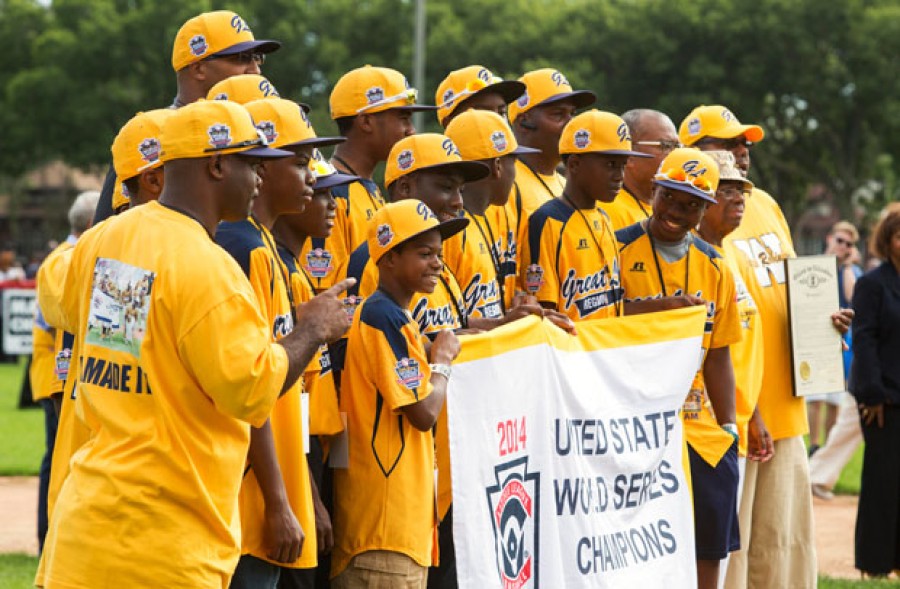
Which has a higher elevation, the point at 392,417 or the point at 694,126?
the point at 694,126

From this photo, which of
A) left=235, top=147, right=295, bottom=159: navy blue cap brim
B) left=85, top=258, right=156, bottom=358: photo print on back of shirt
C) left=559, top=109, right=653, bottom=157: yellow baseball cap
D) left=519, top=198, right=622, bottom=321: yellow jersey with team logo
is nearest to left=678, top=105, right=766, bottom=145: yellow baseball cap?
left=559, top=109, right=653, bottom=157: yellow baseball cap

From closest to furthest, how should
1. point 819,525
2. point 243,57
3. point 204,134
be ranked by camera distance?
point 204,134, point 243,57, point 819,525

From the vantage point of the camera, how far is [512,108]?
8.06 metres

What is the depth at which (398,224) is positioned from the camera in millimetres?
5770

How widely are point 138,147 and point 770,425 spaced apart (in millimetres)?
4111

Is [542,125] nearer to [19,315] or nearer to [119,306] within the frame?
[119,306]

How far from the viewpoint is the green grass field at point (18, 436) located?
1542 centimetres

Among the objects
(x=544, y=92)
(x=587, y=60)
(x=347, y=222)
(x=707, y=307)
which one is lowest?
(x=707, y=307)

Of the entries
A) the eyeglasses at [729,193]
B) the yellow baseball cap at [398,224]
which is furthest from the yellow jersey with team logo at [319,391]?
the eyeglasses at [729,193]

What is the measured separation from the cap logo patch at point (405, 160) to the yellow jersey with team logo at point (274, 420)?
131 cm

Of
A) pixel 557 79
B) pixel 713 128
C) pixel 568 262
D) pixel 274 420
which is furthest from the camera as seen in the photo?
pixel 713 128

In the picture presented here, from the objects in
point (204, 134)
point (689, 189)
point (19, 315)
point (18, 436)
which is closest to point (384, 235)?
point (204, 134)

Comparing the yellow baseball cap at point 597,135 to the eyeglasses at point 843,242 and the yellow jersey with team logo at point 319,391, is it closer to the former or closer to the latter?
the yellow jersey with team logo at point 319,391

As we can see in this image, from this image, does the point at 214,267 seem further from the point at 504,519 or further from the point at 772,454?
the point at 772,454
